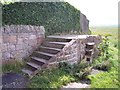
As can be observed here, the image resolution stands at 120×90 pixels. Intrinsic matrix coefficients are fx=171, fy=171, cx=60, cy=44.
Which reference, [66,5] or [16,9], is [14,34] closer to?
[16,9]

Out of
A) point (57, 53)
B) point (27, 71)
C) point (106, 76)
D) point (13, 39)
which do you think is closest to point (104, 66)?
point (106, 76)

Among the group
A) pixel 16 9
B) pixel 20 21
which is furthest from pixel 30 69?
pixel 16 9

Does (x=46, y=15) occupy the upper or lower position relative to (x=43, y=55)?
upper

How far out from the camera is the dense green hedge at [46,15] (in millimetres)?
6930

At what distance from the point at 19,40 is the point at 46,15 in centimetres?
209

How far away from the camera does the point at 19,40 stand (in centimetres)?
691

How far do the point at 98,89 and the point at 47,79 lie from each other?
5.17 feet

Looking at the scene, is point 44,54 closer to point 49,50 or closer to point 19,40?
point 49,50

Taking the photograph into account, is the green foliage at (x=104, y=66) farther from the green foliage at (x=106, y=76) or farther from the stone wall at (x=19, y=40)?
the stone wall at (x=19, y=40)

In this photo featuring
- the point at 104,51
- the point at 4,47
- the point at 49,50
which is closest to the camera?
the point at 4,47

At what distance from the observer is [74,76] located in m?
5.99

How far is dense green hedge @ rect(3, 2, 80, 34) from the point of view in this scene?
22.7 ft

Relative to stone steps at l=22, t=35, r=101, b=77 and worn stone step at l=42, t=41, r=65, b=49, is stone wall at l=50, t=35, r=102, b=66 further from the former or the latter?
worn stone step at l=42, t=41, r=65, b=49

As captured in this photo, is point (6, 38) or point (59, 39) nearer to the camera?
point (6, 38)
